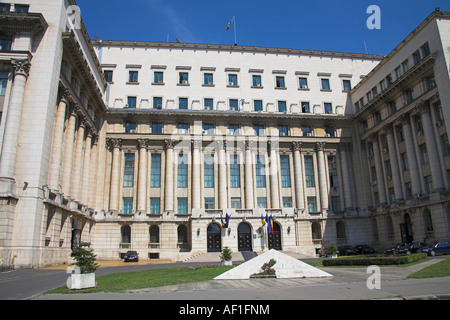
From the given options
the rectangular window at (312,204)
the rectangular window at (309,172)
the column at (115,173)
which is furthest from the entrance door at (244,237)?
the column at (115,173)

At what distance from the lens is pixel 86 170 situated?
49688 millimetres

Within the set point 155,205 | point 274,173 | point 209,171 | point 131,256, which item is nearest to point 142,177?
point 155,205

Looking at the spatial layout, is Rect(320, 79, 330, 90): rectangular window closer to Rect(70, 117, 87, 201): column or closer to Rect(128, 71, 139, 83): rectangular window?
Rect(128, 71, 139, 83): rectangular window

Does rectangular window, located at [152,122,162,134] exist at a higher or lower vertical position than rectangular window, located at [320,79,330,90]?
lower

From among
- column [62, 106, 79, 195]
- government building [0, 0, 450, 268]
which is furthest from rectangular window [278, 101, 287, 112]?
column [62, 106, 79, 195]

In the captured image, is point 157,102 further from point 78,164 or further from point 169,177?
point 78,164

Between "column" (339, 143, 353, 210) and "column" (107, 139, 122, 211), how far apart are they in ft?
→ 121

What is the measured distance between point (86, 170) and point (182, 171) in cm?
1458

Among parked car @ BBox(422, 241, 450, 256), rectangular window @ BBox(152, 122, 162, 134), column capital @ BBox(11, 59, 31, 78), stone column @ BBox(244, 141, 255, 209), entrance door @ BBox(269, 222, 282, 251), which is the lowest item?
parked car @ BBox(422, 241, 450, 256)

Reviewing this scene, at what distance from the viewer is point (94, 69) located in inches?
2084

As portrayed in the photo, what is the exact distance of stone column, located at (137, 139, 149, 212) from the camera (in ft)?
178
